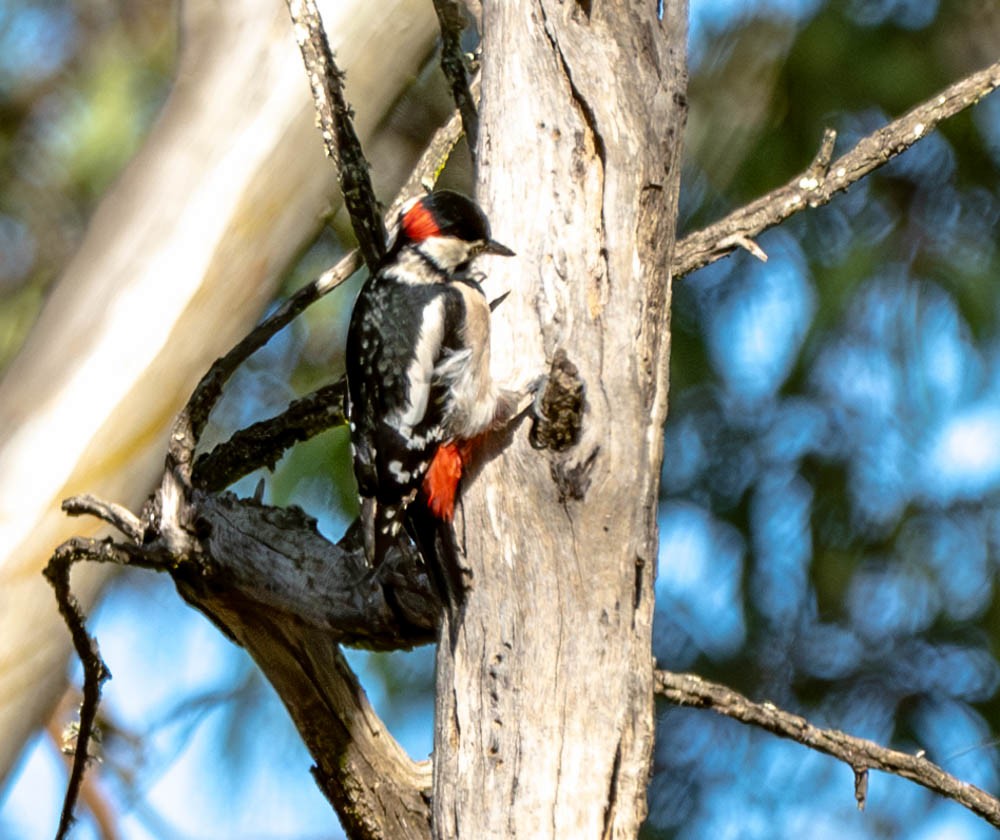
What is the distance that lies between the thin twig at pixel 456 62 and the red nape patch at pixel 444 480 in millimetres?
395

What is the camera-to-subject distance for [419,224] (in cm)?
Answer: 203

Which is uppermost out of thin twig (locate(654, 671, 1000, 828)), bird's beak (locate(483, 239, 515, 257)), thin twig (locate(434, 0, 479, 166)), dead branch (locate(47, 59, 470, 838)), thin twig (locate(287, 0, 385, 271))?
thin twig (locate(434, 0, 479, 166))

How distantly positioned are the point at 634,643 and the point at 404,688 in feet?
4.97

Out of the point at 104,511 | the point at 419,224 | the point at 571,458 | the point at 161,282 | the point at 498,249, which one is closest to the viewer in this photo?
the point at 571,458

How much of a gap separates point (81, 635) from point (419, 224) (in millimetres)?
807

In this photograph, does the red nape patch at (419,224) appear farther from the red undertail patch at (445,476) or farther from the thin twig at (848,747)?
the thin twig at (848,747)

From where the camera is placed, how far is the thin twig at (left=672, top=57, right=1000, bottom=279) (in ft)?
5.61

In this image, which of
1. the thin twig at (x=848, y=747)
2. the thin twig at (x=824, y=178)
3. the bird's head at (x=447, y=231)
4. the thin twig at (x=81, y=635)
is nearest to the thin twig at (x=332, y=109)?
the bird's head at (x=447, y=231)

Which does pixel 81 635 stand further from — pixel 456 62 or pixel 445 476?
pixel 456 62

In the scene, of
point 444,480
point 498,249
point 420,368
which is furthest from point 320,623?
point 498,249

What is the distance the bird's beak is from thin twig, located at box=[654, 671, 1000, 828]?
546 millimetres

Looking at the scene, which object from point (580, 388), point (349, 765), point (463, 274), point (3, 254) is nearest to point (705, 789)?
point (349, 765)

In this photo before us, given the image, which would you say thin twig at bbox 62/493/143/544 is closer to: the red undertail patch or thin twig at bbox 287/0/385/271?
the red undertail patch

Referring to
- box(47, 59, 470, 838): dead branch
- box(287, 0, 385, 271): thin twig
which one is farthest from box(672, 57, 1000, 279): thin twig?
box(47, 59, 470, 838): dead branch
